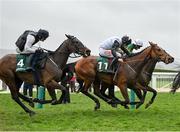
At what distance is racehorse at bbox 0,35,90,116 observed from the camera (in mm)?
11773

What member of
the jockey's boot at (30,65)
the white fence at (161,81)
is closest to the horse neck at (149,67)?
the jockey's boot at (30,65)

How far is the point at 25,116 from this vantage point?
38.3 feet

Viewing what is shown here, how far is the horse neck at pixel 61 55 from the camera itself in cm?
1219

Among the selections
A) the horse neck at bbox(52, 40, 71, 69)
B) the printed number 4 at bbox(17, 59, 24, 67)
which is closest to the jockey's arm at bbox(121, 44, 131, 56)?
the horse neck at bbox(52, 40, 71, 69)

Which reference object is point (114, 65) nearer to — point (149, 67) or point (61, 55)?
point (149, 67)

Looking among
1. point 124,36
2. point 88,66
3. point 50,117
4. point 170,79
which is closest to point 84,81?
point 88,66

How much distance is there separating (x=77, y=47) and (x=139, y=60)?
179 cm

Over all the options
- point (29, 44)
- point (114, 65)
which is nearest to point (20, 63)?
point (29, 44)

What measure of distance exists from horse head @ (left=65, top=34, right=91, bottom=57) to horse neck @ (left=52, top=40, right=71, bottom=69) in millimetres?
131

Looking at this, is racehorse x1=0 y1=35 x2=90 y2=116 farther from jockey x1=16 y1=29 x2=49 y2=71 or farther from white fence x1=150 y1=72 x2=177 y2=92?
white fence x1=150 y1=72 x2=177 y2=92

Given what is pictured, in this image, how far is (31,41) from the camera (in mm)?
11797

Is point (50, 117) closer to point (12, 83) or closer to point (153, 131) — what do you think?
point (12, 83)

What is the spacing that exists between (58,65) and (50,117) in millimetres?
1445

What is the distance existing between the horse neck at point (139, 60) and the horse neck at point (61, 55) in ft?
5.64
